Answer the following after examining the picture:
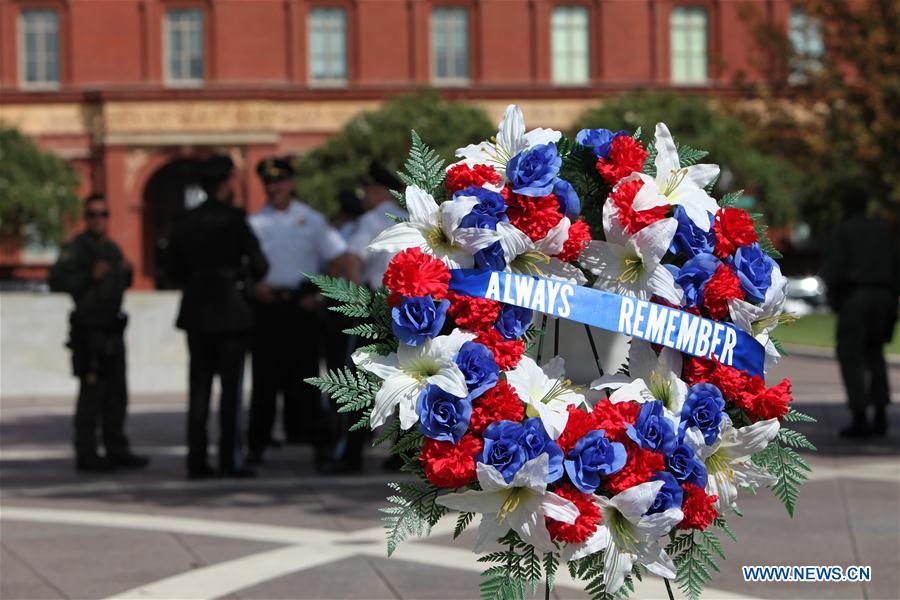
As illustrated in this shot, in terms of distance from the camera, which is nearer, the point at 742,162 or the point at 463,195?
the point at 463,195

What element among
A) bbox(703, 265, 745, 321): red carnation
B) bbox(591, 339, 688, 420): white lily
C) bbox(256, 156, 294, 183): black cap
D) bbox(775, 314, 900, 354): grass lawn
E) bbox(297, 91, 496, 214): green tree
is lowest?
bbox(775, 314, 900, 354): grass lawn

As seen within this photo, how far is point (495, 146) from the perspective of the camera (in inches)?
189

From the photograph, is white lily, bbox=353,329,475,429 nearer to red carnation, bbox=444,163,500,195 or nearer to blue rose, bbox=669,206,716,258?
red carnation, bbox=444,163,500,195

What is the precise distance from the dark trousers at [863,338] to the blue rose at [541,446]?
8.77 m

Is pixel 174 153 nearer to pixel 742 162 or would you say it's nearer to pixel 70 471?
pixel 742 162

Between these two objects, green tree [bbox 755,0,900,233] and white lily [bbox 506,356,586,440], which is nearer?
white lily [bbox 506,356,586,440]

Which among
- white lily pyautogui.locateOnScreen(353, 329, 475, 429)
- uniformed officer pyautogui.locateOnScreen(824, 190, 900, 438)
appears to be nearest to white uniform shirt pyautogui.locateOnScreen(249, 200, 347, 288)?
uniformed officer pyautogui.locateOnScreen(824, 190, 900, 438)

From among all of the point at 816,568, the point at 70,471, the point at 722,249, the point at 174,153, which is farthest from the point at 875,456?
the point at 174,153

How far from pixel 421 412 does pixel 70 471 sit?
7.72 m

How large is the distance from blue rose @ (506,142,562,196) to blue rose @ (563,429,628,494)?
2.30 ft

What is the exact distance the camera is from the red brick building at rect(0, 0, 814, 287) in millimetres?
50438

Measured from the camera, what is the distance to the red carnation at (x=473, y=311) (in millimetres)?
4473

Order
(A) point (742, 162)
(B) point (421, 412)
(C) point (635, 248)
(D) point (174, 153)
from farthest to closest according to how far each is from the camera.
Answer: (D) point (174, 153) < (A) point (742, 162) < (C) point (635, 248) < (B) point (421, 412)

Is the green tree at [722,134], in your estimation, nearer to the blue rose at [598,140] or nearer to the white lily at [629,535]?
the blue rose at [598,140]
